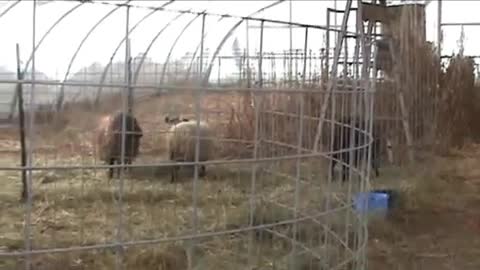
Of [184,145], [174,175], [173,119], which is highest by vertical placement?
[173,119]

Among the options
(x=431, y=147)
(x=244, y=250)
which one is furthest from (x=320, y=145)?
(x=431, y=147)

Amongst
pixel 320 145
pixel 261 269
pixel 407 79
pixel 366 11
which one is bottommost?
pixel 261 269

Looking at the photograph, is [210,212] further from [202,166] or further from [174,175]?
[174,175]

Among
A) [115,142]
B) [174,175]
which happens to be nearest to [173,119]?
[115,142]

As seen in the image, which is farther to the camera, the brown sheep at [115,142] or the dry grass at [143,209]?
Answer: the brown sheep at [115,142]

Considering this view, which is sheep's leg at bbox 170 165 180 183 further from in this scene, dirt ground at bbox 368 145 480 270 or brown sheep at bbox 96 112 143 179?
dirt ground at bbox 368 145 480 270

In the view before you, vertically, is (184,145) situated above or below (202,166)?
above

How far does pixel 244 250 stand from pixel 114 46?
840 centimetres

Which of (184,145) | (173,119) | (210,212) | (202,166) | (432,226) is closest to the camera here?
(210,212)

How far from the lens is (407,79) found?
1044cm

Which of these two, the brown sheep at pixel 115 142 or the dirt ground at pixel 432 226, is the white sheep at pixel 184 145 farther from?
the dirt ground at pixel 432 226

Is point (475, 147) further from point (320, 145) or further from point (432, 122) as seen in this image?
point (320, 145)

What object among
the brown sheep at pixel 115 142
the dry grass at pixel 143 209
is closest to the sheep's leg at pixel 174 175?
the dry grass at pixel 143 209

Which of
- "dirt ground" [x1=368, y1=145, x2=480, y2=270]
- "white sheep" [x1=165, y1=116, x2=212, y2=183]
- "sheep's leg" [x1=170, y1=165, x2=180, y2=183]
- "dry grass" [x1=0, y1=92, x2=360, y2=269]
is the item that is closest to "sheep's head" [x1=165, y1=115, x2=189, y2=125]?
"dry grass" [x1=0, y1=92, x2=360, y2=269]
